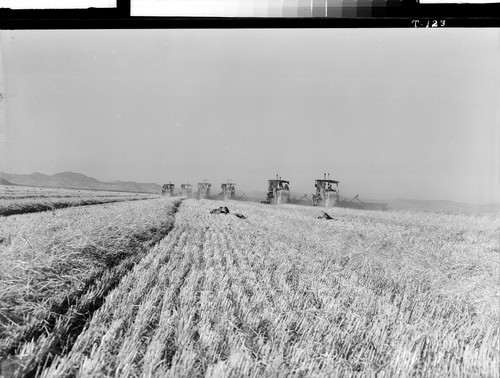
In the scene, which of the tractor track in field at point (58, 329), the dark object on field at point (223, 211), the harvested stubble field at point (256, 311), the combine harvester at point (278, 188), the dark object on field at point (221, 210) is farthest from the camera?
the dark object on field at point (221, 210)

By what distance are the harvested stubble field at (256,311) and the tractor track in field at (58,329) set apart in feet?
0.04

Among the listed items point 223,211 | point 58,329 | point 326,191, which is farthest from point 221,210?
point 58,329

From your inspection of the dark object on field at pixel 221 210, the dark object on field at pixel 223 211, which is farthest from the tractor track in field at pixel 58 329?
the dark object on field at pixel 221 210

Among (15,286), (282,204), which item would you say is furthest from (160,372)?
(282,204)

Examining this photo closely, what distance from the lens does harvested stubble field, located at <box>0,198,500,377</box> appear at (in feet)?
8.25

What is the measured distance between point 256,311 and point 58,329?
164cm

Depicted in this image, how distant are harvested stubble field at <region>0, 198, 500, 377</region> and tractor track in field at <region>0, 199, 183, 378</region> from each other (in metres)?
0.01

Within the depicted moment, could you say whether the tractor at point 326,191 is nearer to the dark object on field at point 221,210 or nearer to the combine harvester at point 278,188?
the combine harvester at point 278,188

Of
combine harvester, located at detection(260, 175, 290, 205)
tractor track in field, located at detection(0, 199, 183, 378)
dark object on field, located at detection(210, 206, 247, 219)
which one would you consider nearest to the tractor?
combine harvester, located at detection(260, 175, 290, 205)

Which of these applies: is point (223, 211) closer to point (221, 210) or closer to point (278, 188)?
point (221, 210)

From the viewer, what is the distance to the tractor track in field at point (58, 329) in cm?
239

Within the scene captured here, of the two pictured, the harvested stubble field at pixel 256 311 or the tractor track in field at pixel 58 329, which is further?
the harvested stubble field at pixel 256 311

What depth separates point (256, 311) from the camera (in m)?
3.54

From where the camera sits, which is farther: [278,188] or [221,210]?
[221,210]
